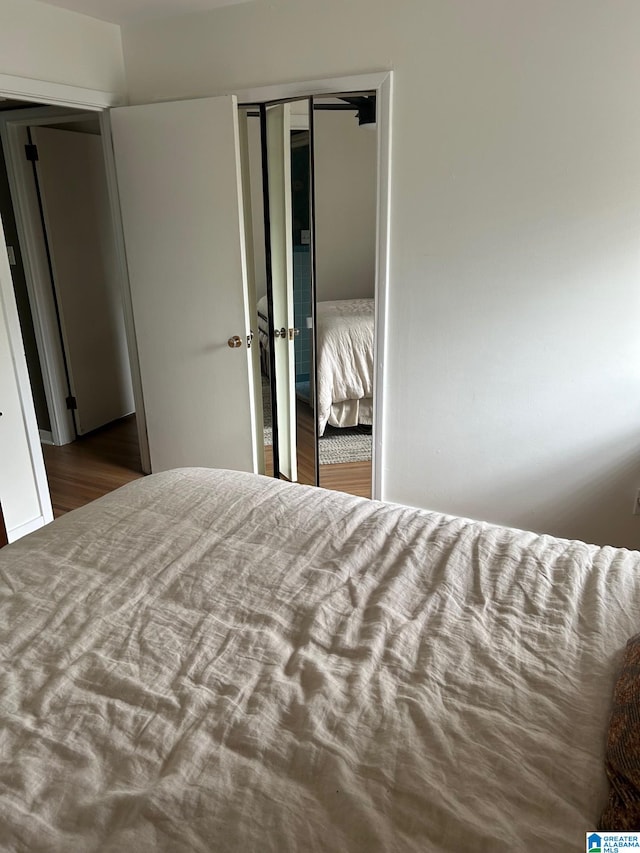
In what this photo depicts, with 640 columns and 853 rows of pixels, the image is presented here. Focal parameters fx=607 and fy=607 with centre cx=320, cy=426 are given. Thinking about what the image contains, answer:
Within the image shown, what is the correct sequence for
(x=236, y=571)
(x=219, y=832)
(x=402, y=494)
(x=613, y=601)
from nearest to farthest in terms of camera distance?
1. (x=219, y=832)
2. (x=613, y=601)
3. (x=236, y=571)
4. (x=402, y=494)

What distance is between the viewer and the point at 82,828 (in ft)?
2.72

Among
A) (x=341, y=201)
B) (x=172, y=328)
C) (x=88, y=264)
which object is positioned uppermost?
(x=341, y=201)

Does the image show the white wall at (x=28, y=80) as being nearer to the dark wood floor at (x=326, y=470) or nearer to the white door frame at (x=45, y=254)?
the white door frame at (x=45, y=254)

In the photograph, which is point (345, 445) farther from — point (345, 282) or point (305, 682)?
point (305, 682)

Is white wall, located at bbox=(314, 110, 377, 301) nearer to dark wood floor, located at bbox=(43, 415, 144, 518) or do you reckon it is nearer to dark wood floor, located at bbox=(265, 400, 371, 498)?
dark wood floor, located at bbox=(265, 400, 371, 498)

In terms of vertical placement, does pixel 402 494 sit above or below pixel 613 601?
below

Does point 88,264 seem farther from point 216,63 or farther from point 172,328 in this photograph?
point 216,63

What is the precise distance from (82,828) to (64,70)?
3.00 metres

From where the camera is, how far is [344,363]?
3023 millimetres

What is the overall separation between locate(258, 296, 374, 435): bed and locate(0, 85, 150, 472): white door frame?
108 centimetres

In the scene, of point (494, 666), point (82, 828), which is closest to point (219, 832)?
point (82, 828)

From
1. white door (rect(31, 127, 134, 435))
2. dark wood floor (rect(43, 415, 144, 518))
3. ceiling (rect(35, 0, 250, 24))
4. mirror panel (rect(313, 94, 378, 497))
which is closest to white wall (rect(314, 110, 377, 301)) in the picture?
mirror panel (rect(313, 94, 378, 497))

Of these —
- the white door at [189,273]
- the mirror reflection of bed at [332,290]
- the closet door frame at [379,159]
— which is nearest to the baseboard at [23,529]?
the white door at [189,273]

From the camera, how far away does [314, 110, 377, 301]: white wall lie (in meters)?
2.63
